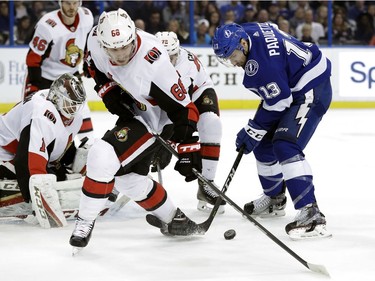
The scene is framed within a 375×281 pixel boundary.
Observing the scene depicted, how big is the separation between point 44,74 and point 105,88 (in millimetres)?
2255

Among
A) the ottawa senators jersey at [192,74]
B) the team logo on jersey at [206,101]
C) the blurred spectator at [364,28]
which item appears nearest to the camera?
the ottawa senators jersey at [192,74]

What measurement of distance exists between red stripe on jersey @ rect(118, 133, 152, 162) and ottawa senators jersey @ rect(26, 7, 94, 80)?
237 centimetres

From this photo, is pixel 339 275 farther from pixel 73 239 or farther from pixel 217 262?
pixel 73 239

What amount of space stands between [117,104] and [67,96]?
1.77ft

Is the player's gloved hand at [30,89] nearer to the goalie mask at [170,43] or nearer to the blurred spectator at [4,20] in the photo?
the goalie mask at [170,43]

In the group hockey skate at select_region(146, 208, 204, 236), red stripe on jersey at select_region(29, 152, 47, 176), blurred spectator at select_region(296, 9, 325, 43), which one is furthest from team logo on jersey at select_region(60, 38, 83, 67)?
blurred spectator at select_region(296, 9, 325, 43)

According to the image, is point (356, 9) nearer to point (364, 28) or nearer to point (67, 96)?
point (364, 28)

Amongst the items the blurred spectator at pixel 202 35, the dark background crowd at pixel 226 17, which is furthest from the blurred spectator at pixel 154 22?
the blurred spectator at pixel 202 35

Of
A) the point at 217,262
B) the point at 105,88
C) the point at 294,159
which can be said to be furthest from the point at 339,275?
the point at 105,88

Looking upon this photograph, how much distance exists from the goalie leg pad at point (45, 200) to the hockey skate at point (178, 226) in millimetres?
463

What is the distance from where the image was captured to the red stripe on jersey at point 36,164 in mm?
3717

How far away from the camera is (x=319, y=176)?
514cm

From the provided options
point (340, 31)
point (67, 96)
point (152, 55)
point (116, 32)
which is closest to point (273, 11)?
point (340, 31)

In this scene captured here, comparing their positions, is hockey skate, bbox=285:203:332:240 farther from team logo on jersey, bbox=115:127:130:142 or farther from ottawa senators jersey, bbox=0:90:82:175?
ottawa senators jersey, bbox=0:90:82:175
